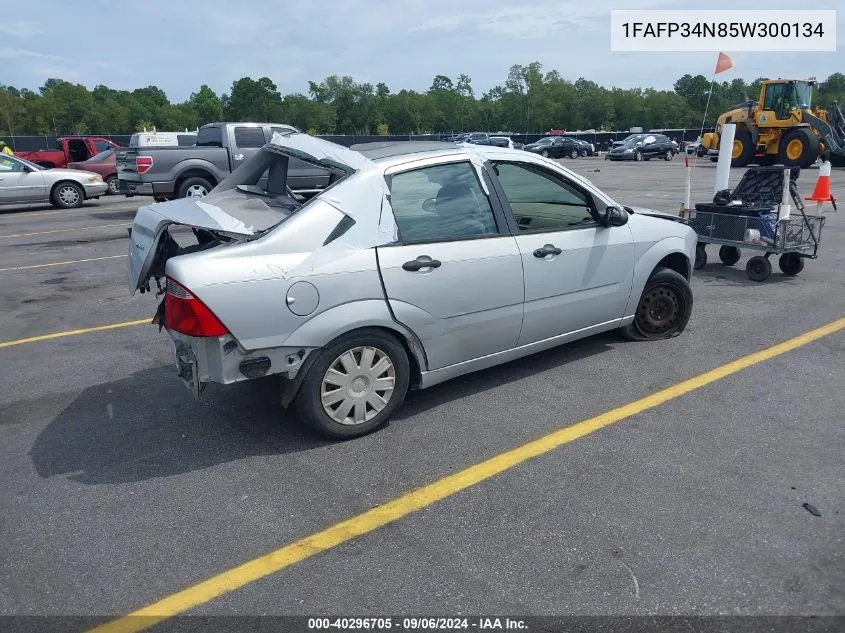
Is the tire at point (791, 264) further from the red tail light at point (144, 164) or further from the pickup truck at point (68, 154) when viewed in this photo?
the pickup truck at point (68, 154)

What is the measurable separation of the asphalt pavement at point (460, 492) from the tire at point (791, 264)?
2510 mm

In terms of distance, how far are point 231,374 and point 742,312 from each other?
5.20 metres

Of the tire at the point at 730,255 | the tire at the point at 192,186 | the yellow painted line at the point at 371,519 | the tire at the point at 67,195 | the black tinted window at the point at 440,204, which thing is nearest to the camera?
the yellow painted line at the point at 371,519

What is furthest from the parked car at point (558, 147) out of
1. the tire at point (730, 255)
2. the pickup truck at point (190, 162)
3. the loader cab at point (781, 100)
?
the tire at point (730, 255)

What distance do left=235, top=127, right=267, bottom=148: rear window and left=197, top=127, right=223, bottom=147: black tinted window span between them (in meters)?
0.38

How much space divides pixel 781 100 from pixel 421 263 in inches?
1080

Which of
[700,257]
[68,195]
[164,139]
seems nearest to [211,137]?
[164,139]

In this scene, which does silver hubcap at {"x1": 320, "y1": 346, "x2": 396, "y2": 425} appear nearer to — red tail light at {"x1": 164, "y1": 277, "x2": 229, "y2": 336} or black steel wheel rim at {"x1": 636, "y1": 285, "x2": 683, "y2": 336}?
red tail light at {"x1": 164, "y1": 277, "x2": 229, "y2": 336}

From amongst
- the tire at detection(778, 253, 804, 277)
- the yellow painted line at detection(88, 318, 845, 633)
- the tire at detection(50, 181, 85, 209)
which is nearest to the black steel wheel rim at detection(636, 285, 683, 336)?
the yellow painted line at detection(88, 318, 845, 633)

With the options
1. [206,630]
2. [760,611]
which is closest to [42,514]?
[206,630]

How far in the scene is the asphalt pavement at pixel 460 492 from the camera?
2.81 m

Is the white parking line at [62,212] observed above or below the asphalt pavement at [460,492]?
above

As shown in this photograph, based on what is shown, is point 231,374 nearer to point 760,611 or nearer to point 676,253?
point 760,611

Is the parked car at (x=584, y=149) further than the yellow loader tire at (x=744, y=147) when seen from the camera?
Yes
